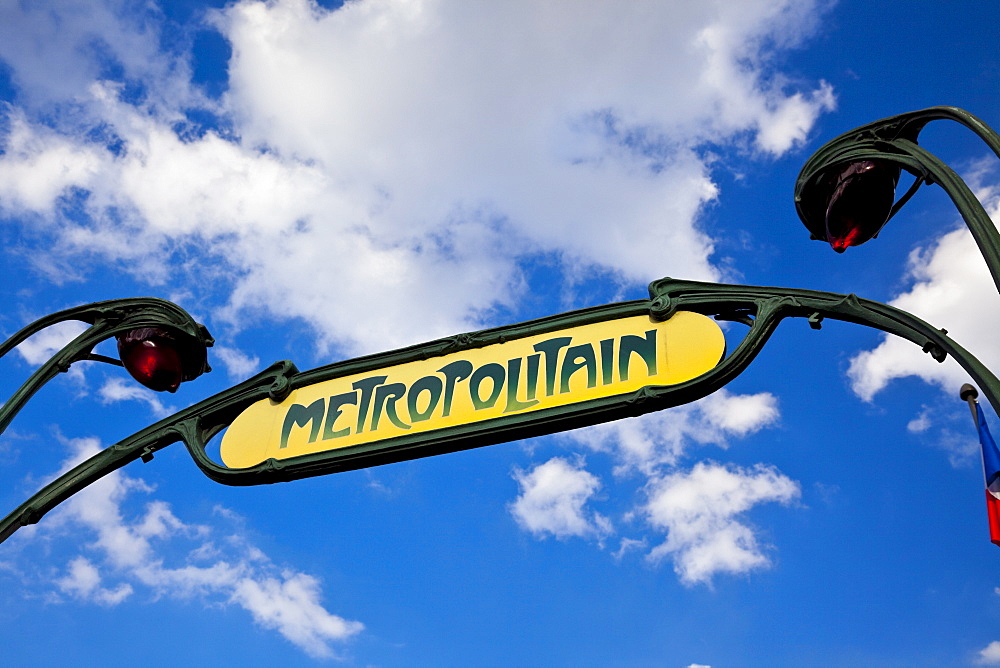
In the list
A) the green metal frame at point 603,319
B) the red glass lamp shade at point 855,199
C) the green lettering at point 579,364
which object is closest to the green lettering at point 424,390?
the green metal frame at point 603,319

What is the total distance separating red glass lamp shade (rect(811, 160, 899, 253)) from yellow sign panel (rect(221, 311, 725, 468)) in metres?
0.85

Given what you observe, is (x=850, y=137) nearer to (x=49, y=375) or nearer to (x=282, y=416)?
(x=282, y=416)

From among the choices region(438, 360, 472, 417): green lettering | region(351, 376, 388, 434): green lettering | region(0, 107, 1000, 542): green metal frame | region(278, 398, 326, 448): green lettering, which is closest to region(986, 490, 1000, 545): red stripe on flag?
region(0, 107, 1000, 542): green metal frame

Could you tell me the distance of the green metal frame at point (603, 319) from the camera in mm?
4879

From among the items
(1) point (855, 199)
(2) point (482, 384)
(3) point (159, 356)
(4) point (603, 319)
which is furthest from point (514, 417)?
(3) point (159, 356)

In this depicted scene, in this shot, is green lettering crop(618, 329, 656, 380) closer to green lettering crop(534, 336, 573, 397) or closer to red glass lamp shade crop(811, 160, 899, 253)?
green lettering crop(534, 336, 573, 397)

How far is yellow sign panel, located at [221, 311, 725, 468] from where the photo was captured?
5652 mm

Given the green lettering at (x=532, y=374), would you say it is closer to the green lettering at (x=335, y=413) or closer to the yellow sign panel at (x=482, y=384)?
the yellow sign panel at (x=482, y=384)

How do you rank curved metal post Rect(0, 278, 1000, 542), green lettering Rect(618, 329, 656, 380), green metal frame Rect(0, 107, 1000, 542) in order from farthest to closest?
green lettering Rect(618, 329, 656, 380)
curved metal post Rect(0, 278, 1000, 542)
green metal frame Rect(0, 107, 1000, 542)

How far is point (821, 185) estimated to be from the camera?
5.49m

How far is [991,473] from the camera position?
181 inches

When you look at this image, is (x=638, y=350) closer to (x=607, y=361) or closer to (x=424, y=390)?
(x=607, y=361)

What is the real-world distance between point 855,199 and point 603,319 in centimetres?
153

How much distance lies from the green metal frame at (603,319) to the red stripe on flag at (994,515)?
616mm
